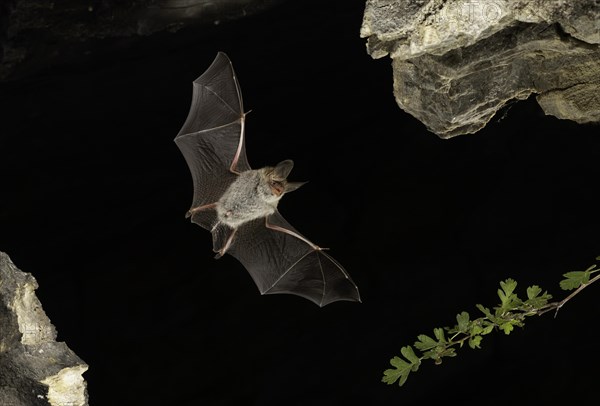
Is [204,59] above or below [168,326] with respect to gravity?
above

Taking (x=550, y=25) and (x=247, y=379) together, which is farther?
(x=247, y=379)

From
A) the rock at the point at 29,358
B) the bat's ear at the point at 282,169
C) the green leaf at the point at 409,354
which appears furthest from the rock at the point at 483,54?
the rock at the point at 29,358

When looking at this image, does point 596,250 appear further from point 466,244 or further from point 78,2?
point 78,2

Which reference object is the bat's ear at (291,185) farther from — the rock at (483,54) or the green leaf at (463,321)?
the green leaf at (463,321)

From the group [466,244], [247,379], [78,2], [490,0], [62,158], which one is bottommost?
[247,379]

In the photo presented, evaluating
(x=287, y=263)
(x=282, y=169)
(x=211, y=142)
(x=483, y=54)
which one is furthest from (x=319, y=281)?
(x=483, y=54)

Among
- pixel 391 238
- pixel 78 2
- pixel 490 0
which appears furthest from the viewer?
pixel 391 238

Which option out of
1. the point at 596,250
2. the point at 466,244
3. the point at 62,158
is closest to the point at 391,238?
the point at 466,244
